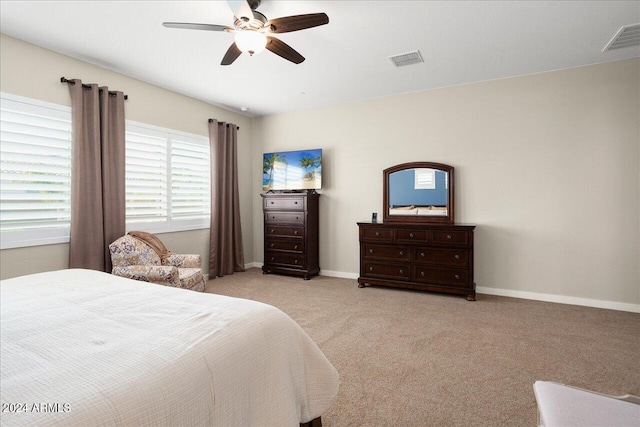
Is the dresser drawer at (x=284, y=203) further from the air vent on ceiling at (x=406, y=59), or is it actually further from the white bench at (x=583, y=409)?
the white bench at (x=583, y=409)

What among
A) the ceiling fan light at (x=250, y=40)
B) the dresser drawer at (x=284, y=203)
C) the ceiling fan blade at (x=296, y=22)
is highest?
the ceiling fan blade at (x=296, y=22)

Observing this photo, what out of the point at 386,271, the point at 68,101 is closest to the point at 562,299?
the point at 386,271

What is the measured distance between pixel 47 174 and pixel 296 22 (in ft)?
9.78

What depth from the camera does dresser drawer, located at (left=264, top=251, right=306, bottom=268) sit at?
5.25 m

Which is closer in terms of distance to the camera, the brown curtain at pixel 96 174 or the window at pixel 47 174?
the window at pixel 47 174

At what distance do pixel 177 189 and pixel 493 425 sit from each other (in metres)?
4.58

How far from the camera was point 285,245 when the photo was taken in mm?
5379

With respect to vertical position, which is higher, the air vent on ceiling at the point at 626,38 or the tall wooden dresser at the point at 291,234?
the air vent on ceiling at the point at 626,38

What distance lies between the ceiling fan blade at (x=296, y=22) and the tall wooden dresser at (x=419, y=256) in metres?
2.80

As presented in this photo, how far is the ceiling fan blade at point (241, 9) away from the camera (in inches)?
93.7

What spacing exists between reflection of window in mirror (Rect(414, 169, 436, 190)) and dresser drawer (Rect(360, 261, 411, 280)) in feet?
3.85

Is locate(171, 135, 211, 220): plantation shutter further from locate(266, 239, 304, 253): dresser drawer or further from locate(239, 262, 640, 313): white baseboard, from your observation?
locate(239, 262, 640, 313): white baseboard

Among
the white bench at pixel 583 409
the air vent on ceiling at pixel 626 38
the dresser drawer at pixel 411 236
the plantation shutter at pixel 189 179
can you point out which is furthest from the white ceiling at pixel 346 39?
the white bench at pixel 583 409

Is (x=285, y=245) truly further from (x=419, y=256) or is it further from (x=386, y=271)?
(x=419, y=256)
